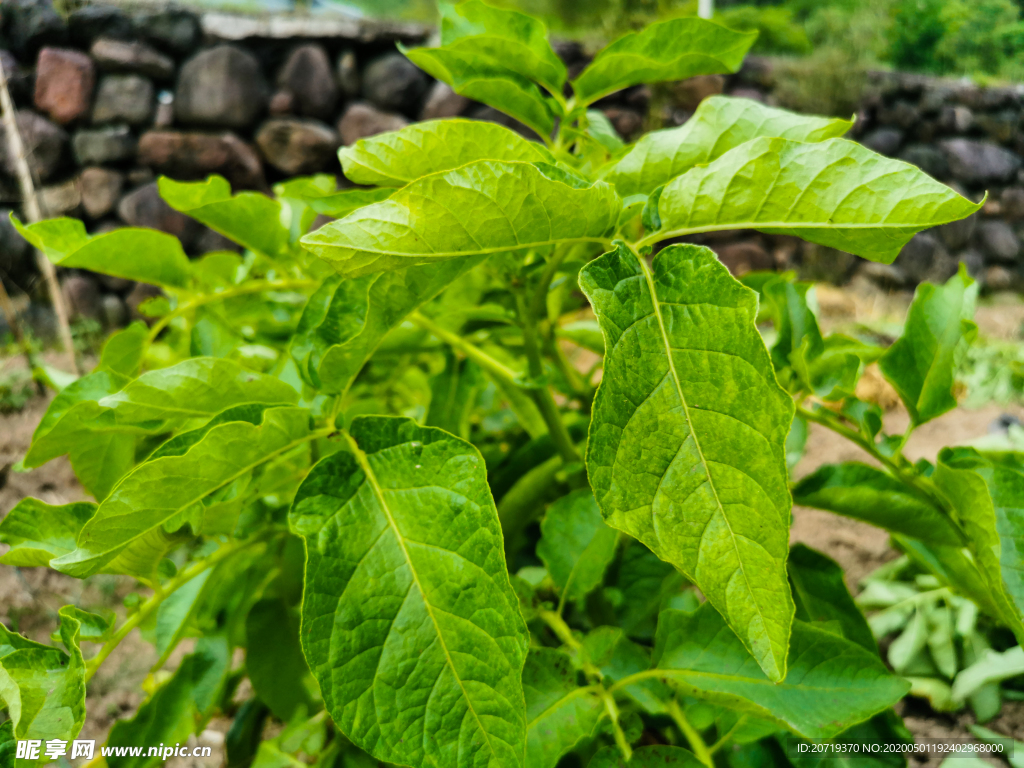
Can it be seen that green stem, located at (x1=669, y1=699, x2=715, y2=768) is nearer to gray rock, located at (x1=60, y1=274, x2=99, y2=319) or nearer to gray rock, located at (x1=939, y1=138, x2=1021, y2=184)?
gray rock, located at (x1=60, y1=274, x2=99, y2=319)

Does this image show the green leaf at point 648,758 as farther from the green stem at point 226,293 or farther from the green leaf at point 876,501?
the green stem at point 226,293

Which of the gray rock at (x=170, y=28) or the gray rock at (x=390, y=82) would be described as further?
the gray rock at (x=390, y=82)

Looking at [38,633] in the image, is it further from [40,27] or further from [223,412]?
→ [40,27]

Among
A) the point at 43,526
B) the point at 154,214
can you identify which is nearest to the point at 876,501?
the point at 43,526

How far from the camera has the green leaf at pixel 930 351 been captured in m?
0.54

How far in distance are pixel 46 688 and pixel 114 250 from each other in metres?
0.37

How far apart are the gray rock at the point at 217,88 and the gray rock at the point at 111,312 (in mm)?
1169

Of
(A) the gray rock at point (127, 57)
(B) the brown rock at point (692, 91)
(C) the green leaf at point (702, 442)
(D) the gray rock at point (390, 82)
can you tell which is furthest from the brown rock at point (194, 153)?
(C) the green leaf at point (702, 442)

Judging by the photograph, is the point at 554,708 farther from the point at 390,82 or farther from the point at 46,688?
the point at 390,82

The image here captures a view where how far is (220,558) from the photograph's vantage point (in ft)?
1.88

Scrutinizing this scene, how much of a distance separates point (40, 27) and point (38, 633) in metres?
3.83

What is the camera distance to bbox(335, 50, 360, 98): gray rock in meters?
4.18

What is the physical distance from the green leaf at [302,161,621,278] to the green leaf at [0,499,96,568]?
31 centimetres

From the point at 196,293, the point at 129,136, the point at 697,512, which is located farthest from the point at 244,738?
the point at 129,136
